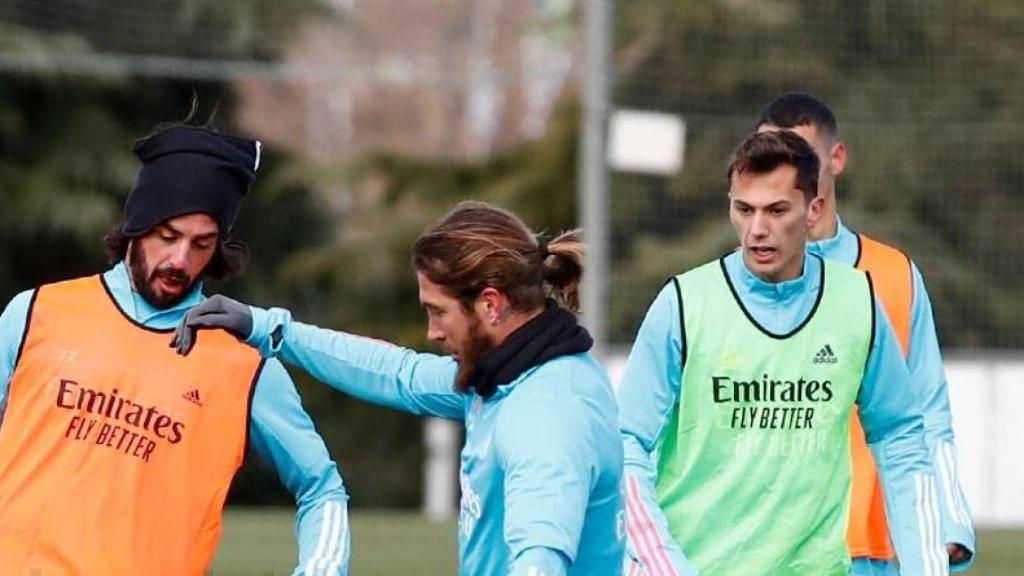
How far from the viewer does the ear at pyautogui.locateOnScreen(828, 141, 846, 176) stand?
634cm

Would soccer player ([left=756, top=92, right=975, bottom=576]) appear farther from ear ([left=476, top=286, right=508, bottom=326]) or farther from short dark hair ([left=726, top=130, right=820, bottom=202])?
ear ([left=476, top=286, right=508, bottom=326])

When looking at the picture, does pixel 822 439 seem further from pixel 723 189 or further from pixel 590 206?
pixel 723 189

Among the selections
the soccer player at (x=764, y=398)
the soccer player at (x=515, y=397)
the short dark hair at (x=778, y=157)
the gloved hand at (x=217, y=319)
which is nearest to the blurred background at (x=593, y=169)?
the soccer player at (x=764, y=398)

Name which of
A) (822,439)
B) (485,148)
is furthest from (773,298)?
(485,148)

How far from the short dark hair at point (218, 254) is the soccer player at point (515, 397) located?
0.50 m

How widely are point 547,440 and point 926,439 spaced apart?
7.50ft

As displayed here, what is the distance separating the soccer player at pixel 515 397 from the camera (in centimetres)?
377

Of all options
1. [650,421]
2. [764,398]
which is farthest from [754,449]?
[650,421]

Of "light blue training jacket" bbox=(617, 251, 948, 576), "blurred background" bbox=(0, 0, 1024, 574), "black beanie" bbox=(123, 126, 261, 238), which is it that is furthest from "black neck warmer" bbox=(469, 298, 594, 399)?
"blurred background" bbox=(0, 0, 1024, 574)

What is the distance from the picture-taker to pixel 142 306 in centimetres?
468

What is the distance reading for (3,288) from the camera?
80.9 feet

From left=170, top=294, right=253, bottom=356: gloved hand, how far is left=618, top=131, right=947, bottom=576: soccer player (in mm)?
1320

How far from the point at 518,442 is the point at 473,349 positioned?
11.5 inches

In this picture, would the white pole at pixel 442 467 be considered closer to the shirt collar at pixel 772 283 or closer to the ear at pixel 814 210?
the ear at pixel 814 210
